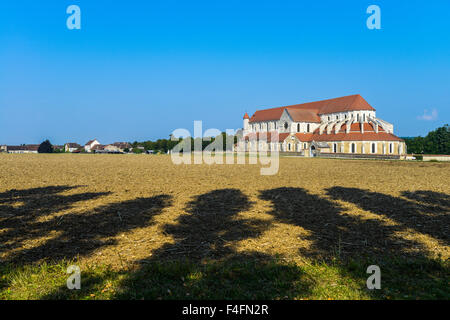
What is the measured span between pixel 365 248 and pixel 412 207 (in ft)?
19.9

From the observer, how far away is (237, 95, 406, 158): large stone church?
7344 cm

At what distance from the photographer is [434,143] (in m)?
107

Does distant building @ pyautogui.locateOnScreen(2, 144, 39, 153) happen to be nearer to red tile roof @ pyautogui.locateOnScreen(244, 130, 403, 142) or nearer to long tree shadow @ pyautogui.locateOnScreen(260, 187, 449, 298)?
red tile roof @ pyautogui.locateOnScreen(244, 130, 403, 142)

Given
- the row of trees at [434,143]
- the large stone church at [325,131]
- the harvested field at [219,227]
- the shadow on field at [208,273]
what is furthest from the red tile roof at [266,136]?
the shadow on field at [208,273]

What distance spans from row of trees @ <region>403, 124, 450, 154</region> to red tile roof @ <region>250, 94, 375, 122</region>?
31770 mm

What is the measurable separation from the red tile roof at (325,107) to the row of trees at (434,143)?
31770 mm

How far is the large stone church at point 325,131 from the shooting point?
241 feet

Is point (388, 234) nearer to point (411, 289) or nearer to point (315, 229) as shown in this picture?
point (315, 229)

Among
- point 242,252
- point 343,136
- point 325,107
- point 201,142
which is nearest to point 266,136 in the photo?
point 325,107

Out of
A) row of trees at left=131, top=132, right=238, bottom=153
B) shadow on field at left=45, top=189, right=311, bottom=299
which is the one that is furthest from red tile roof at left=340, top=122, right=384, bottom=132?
shadow on field at left=45, top=189, right=311, bottom=299

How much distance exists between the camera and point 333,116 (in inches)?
3917

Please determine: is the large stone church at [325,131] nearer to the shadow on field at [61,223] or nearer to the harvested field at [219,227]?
the harvested field at [219,227]
